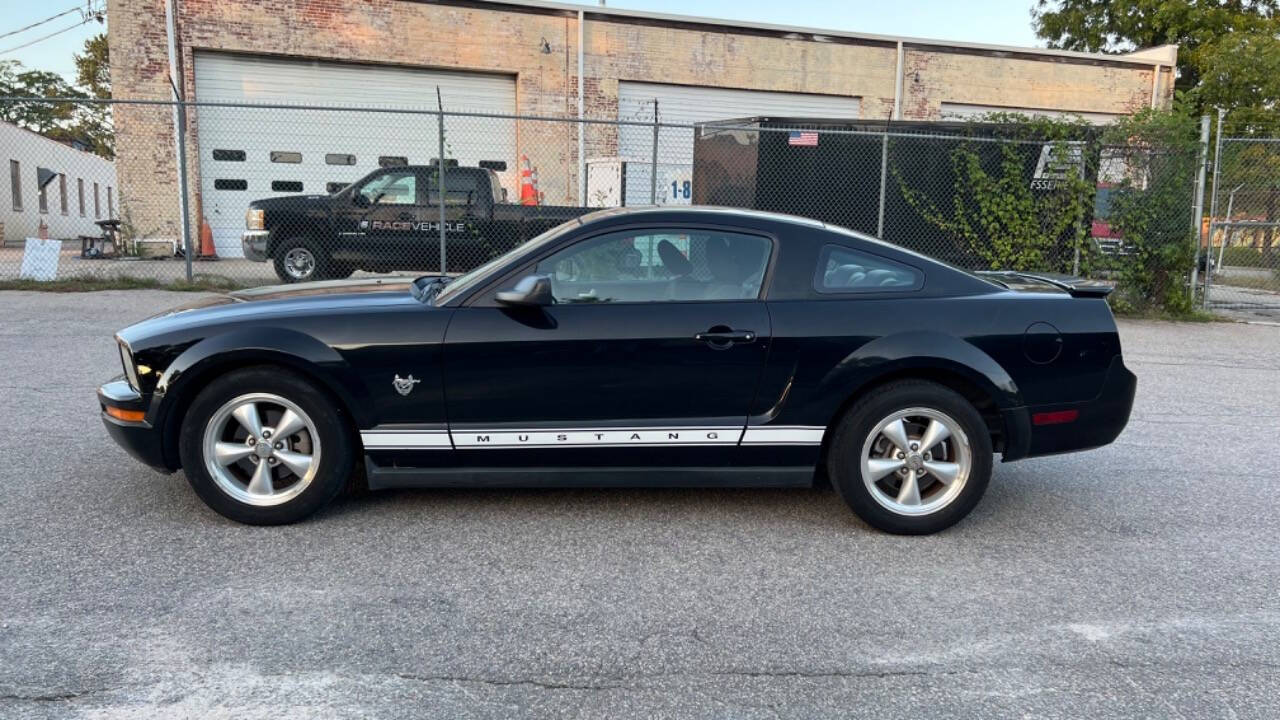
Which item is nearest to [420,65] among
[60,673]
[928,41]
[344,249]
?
[344,249]

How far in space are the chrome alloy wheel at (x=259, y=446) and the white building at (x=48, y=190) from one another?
31244 millimetres

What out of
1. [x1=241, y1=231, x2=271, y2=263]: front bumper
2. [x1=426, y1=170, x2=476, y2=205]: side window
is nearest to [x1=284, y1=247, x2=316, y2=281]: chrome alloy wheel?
[x1=241, y1=231, x2=271, y2=263]: front bumper

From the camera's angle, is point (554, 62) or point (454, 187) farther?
point (554, 62)

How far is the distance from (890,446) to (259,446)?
9.27ft

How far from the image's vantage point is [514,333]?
13.9 feet

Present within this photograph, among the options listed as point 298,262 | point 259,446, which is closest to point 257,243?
point 298,262

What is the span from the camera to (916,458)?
4.36 meters

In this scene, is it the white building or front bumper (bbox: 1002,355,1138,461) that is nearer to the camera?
front bumper (bbox: 1002,355,1138,461)

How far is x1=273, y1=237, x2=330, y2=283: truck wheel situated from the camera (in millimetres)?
13484

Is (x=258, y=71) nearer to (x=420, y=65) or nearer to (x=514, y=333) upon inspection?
(x=420, y=65)

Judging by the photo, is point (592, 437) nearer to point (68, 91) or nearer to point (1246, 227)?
point (1246, 227)

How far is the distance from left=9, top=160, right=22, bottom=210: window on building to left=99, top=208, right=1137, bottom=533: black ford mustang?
112ft

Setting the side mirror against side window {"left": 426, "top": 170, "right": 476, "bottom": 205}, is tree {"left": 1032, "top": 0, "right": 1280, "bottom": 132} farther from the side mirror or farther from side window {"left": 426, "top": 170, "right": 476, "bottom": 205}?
the side mirror

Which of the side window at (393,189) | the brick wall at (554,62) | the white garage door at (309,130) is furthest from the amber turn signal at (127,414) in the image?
the brick wall at (554,62)
